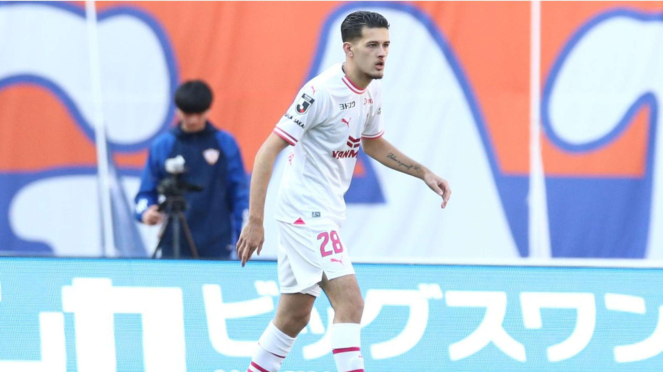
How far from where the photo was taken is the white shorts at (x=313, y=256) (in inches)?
179

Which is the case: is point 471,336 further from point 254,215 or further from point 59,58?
point 59,58

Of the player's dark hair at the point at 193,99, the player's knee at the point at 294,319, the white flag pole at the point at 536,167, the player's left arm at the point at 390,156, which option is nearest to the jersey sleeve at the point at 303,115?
the player's left arm at the point at 390,156

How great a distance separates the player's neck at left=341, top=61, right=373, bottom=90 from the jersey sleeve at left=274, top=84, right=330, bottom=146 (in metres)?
0.18

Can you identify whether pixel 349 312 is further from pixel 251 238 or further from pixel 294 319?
pixel 251 238

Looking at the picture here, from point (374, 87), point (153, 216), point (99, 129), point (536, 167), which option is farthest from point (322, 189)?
point (99, 129)

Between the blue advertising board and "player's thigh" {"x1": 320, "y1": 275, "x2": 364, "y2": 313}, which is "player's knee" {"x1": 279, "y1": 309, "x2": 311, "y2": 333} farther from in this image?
the blue advertising board

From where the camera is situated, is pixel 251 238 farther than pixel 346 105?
No

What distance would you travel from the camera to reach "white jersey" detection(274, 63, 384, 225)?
15.0ft

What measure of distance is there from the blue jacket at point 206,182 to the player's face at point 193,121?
3cm

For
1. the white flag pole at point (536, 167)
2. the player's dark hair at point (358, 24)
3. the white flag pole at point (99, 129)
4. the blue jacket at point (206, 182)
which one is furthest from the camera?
the white flag pole at point (99, 129)

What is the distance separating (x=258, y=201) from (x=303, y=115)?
0.42 meters

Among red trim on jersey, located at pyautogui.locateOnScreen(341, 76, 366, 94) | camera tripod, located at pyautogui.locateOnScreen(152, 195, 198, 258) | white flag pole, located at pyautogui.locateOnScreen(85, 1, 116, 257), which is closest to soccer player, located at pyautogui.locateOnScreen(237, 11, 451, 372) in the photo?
red trim on jersey, located at pyautogui.locateOnScreen(341, 76, 366, 94)

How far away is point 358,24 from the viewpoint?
182 inches

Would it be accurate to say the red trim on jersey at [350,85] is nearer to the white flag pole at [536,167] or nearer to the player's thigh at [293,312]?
the player's thigh at [293,312]
